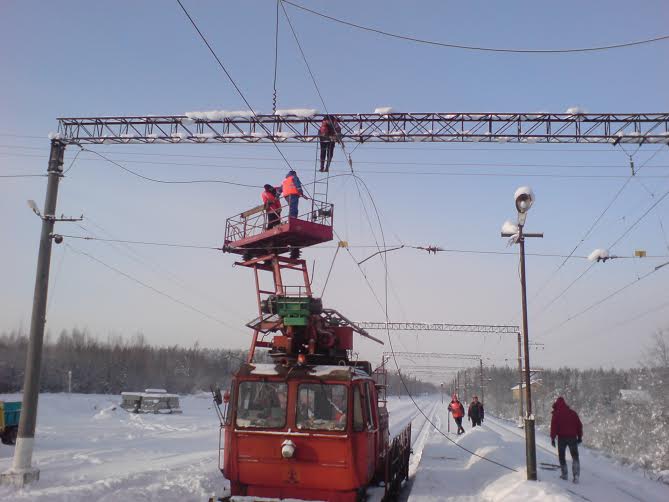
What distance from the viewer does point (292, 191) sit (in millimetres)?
14891

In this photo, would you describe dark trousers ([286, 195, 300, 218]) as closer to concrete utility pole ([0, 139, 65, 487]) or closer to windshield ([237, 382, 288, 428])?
concrete utility pole ([0, 139, 65, 487])

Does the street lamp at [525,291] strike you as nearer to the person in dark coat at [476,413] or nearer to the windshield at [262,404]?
the windshield at [262,404]

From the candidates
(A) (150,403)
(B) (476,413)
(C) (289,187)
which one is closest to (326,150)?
(C) (289,187)

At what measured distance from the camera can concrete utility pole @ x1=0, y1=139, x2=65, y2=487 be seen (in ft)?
40.3

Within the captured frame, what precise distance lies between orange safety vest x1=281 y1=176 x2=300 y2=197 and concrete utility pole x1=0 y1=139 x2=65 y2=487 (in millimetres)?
5832

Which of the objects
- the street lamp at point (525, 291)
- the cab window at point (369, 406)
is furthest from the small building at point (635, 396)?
the cab window at point (369, 406)

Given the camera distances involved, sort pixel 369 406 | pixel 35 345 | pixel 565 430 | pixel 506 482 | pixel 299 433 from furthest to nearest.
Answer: pixel 35 345, pixel 565 430, pixel 506 482, pixel 369 406, pixel 299 433

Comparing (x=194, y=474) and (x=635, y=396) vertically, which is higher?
(x=194, y=474)

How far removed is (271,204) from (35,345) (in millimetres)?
7006

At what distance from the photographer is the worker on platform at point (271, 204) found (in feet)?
51.0

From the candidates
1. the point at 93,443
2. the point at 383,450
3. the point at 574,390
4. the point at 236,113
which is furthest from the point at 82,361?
the point at 574,390

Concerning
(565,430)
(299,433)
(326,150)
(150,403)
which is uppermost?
A: (326,150)

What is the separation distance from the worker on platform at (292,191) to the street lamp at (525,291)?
18.1 ft

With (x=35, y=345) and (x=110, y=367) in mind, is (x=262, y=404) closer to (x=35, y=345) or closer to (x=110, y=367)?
(x=35, y=345)
